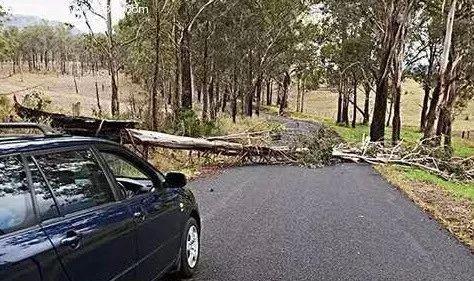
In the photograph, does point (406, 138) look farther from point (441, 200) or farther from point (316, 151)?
point (441, 200)

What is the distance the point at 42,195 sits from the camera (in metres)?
3.88

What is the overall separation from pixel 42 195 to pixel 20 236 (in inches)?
18.9

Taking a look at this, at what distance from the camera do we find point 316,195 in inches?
522

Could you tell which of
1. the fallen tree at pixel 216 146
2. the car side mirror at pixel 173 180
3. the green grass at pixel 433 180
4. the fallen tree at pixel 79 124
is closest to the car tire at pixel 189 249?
the car side mirror at pixel 173 180

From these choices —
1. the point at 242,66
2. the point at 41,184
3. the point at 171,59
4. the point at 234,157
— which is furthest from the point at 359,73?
the point at 41,184

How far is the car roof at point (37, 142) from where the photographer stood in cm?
382

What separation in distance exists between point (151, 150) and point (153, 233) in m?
12.5

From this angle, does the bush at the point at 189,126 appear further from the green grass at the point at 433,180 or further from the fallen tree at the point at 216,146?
the green grass at the point at 433,180

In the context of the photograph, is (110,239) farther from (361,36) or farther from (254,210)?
(361,36)

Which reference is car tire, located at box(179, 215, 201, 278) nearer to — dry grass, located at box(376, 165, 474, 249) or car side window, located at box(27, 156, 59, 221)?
car side window, located at box(27, 156, 59, 221)

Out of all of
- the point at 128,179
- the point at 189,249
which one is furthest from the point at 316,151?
the point at 128,179

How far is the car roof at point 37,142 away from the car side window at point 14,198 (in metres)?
0.07

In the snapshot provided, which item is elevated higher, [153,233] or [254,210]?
[153,233]

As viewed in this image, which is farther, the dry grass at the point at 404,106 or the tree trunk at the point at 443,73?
the dry grass at the point at 404,106
